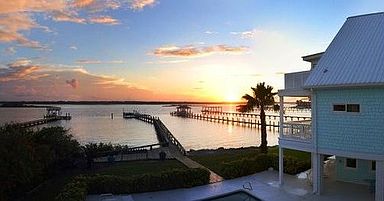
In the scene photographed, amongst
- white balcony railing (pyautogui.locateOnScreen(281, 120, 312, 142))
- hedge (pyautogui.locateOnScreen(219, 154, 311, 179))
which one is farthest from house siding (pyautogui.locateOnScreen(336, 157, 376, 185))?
white balcony railing (pyautogui.locateOnScreen(281, 120, 312, 142))

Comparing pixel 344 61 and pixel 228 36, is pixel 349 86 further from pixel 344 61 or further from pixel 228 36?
pixel 228 36

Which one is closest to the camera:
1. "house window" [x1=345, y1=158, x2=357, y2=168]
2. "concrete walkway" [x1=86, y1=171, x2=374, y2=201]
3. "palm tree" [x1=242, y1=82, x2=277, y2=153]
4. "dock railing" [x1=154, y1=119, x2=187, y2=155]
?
"concrete walkway" [x1=86, y1=171, x2=374, y2=201]

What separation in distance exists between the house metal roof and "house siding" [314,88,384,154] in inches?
22.2

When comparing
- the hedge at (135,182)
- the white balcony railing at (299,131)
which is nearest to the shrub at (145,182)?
the hedge at (135,182)

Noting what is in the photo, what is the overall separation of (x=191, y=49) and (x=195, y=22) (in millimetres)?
7745

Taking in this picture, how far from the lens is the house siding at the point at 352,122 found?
1617cm

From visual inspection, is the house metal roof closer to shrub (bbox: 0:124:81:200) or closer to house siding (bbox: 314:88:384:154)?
house siding (bbox: 314:88:384:154)

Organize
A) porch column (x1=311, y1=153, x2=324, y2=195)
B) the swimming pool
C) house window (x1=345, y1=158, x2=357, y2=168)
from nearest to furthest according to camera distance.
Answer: the swimming pool, porch column (x1=311, y1=153, x2=324, y2=195), house window (x1=345, y1=158, x2=357, y2=168)

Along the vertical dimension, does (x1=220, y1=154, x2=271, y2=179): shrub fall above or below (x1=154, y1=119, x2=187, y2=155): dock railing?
above

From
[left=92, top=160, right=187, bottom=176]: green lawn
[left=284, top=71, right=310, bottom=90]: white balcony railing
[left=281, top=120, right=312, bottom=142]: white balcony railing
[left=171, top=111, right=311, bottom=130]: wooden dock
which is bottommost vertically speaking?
[left=171, top=111, right=311, bottom=130]: wooden dock

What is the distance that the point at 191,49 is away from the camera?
39750 mm

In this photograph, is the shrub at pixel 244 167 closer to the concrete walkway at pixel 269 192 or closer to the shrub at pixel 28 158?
the concrete walkway at pixel 269 192

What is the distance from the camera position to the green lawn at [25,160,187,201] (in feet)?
69.8

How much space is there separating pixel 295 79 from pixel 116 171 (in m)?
13.8
